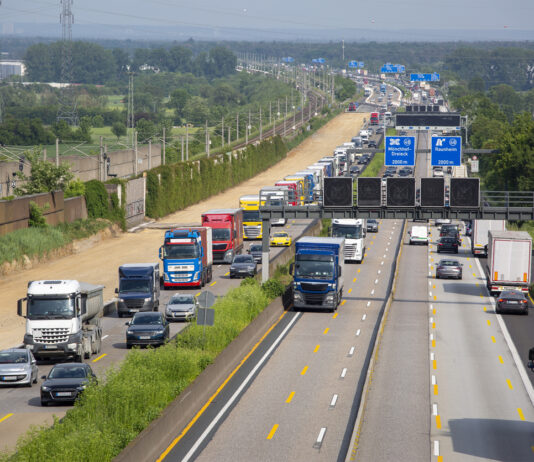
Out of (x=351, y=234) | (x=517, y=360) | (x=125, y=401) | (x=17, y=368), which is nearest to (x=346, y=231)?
(x=351, y=234)

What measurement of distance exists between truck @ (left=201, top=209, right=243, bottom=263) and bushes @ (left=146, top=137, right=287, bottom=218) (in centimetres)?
2733

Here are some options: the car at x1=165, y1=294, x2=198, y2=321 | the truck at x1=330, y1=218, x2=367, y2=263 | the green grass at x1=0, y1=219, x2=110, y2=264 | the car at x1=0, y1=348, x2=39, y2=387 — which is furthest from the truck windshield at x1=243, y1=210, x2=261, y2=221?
the car at x1=0, y1=348, x2=39, y2=387

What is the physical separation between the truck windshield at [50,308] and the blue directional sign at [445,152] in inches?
1904

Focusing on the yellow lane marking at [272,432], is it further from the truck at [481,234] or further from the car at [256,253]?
the truck at [481,234]

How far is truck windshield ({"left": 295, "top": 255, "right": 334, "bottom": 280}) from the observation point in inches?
1969

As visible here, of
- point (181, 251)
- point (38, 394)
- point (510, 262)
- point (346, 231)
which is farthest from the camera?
point (346, 231)

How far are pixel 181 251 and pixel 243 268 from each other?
775 centimetres

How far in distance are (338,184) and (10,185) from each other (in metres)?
41.6

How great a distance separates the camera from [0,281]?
5950cm

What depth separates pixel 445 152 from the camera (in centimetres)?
7888

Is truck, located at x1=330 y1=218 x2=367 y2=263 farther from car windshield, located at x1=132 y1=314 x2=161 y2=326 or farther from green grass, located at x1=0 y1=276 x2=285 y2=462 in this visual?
car windshield, located at x1=132 y1=314 x2=161 y2=326

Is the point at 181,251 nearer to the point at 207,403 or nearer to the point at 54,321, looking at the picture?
the point at 54,321

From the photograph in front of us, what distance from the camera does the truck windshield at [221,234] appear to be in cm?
6712

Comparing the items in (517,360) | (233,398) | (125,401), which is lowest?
(517,360)
